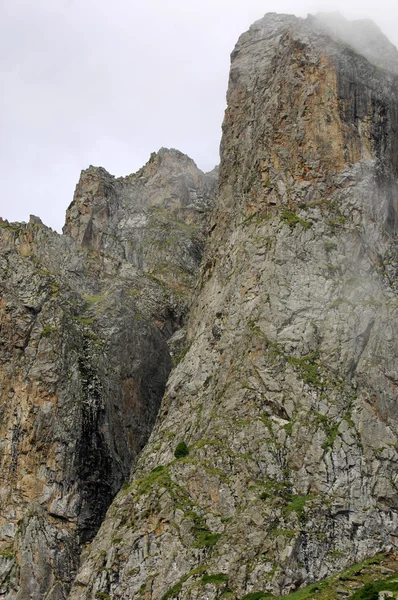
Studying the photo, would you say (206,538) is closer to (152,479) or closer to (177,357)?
(152,479)

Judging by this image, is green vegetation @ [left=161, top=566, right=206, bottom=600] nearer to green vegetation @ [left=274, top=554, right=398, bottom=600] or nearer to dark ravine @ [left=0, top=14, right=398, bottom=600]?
dark ravine @ [left=0, top=14, right=398, bottom=600]

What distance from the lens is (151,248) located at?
444 feet

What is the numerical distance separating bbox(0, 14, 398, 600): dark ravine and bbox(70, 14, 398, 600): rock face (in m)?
0.19

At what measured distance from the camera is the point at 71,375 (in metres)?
97.4

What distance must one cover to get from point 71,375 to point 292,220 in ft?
103

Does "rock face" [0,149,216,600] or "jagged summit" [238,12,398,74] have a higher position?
"jagged summit" [238,12,398,74]

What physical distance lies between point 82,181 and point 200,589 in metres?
92.8

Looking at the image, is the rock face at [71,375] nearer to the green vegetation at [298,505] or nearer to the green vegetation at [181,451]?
the green vegetation at [181,451]

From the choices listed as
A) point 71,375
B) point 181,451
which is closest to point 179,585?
point 181,451

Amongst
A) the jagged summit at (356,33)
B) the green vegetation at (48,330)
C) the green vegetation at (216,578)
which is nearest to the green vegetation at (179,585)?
the green vegetation at (216,578)

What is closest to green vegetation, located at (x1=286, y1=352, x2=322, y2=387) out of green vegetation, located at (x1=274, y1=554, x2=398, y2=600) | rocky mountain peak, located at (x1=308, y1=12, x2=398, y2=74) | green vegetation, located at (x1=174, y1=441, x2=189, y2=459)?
green vegetation, located at (x1=174, y1=441, x2=189, y2=459)

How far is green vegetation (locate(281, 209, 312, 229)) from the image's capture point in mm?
87750

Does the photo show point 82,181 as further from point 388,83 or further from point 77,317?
point 388,83

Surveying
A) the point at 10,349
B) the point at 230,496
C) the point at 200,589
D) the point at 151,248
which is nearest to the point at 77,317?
the point at 10,349
